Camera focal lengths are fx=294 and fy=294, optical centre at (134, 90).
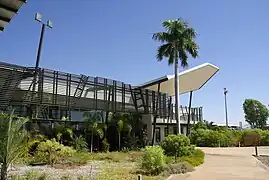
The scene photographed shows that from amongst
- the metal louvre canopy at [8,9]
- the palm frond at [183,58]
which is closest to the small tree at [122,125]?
the palm frond at [183,58]

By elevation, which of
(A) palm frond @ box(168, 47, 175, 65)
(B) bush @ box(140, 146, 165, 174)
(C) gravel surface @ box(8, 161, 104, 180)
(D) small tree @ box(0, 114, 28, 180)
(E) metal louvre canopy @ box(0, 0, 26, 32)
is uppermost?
(A) palm frond @ box(168, 47, 175, 65)

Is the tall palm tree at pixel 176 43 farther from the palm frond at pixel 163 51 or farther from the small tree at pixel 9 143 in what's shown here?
the small tree at pixel 9 143

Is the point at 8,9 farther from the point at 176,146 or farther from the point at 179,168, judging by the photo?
the point at 176,146

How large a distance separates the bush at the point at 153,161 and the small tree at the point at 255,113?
59866mm

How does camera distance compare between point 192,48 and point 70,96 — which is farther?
point 192,48

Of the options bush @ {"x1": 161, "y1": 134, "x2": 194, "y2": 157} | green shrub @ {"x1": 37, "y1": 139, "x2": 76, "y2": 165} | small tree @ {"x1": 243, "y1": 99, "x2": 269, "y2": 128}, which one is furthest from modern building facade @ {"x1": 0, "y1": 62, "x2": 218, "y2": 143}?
small tree @ {"x1": 243, "y1": 99, "x2": 269, "y2": 128}

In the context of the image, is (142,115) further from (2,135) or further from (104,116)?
(2,135)

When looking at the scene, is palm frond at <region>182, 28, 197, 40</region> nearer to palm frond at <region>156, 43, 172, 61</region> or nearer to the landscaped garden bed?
palm frond at <region>156, 43, 172, 61</region>

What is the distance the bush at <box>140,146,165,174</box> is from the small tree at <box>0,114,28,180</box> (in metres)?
5.58

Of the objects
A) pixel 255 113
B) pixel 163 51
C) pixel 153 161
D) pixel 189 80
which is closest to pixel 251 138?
pixel 189 80

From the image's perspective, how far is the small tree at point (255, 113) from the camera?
6693cm

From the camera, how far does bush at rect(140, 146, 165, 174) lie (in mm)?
12773

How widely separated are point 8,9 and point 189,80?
102 ft

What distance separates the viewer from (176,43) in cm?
2645
